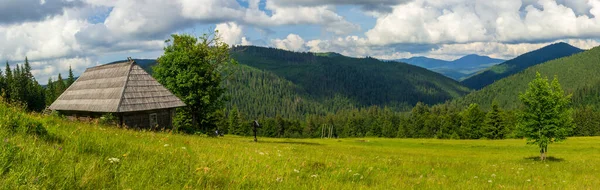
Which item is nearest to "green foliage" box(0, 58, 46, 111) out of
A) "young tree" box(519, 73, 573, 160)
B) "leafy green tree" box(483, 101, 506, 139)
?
"young tree" box(519, 73, 573, 160)

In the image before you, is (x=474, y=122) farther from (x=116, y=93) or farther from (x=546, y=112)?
(x=116, y=93)

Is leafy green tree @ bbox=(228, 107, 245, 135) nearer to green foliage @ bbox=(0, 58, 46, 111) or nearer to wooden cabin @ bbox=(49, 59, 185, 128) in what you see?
green foliage @ bbox=(0, 58, 46, 111)

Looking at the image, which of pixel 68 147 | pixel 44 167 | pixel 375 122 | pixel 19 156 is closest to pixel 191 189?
pixel 44 167

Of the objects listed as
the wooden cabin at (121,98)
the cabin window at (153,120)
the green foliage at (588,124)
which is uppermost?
the wooden cabin at (121,98)

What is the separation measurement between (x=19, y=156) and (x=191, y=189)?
208 cm

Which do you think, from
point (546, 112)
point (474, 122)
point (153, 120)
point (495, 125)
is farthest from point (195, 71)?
point (474, 122)

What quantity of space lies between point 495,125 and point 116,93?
4214 inches

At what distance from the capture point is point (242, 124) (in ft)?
501

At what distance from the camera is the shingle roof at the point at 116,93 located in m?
34.1

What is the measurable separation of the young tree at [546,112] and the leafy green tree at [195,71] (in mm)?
32475

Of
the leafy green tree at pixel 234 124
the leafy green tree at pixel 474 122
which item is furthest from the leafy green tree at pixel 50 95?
the leafy green tree at pixel 474 122

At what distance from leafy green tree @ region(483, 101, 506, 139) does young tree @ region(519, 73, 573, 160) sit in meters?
79.6

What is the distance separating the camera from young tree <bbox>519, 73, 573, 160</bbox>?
31781mm

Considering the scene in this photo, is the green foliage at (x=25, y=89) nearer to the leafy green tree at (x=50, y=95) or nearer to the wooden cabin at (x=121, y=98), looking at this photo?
the leafy green tree at (x=50, y=95)
